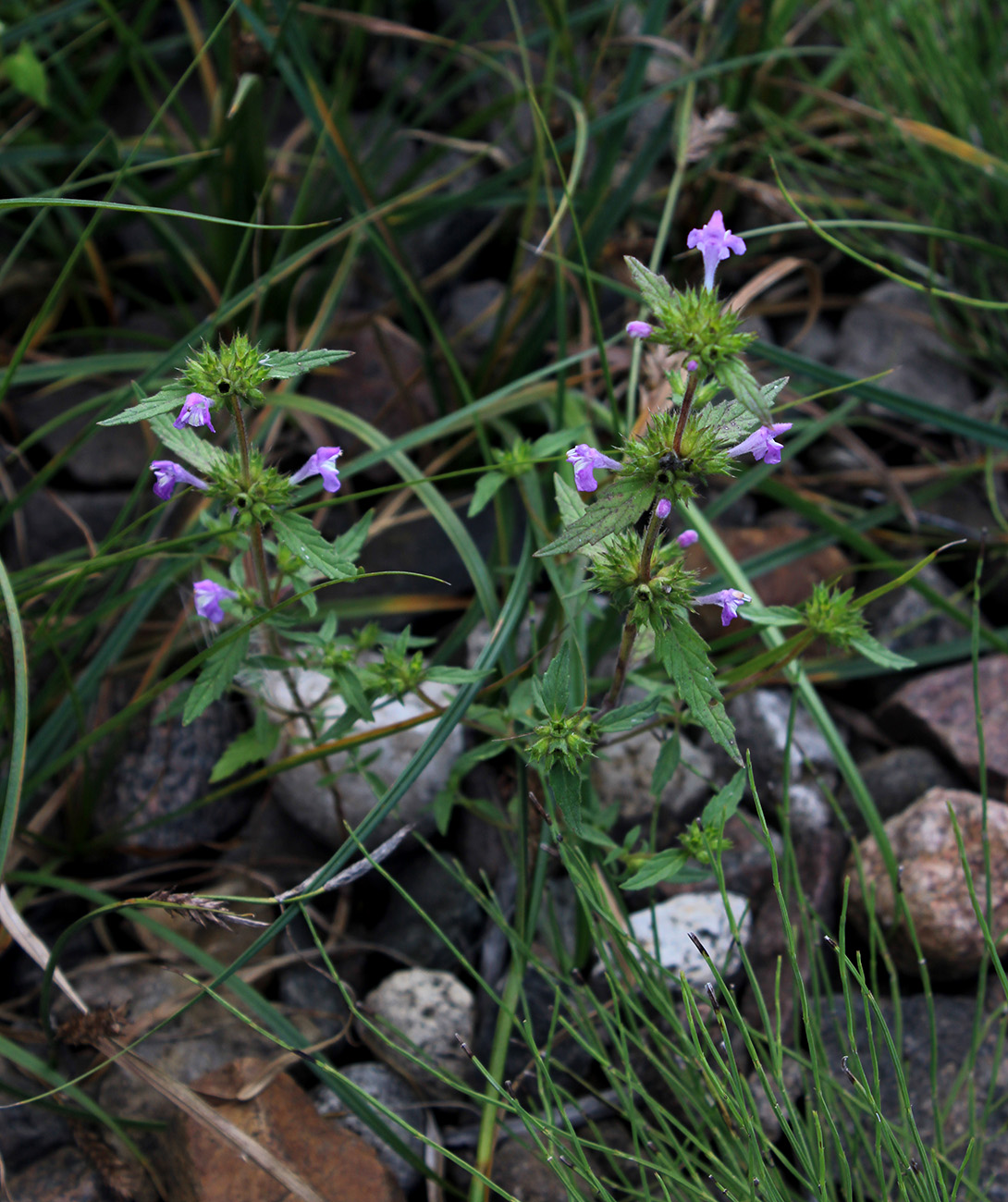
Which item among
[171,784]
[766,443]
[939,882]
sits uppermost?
[766,443]

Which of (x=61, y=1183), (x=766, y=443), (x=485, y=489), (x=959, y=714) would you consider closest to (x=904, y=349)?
(x=959, y=714)

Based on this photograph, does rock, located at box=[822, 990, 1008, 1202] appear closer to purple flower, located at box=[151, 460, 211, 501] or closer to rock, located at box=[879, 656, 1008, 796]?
rock, located at box=[879, 656, 1008, 796]

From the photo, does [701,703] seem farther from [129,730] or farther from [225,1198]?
[129,730]

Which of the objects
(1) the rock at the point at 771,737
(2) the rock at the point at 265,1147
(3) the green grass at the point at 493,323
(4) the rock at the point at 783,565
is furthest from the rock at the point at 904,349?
(2) the rock at the point at 265,1147

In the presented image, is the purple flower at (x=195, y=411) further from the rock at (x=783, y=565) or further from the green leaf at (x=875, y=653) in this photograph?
the rock at (x=783, y=565)

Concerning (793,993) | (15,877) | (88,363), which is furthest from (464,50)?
(793,993)

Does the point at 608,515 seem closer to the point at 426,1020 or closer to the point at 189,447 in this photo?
the point at 189,447

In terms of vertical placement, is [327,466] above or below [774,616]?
above
